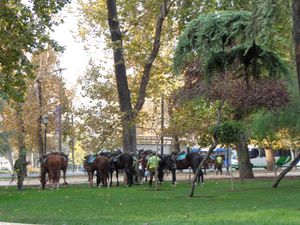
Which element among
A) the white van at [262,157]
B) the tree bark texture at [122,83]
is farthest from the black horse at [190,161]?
the white van at [262,157]

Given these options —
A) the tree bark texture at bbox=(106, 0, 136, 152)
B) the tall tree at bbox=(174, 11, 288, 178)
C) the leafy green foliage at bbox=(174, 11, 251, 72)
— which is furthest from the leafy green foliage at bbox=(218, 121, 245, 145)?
the tree bark texture at bbox=(106, 0, 136, 152)

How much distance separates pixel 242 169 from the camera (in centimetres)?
3697

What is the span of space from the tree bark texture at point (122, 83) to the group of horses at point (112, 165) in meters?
1.32

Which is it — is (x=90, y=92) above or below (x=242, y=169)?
above

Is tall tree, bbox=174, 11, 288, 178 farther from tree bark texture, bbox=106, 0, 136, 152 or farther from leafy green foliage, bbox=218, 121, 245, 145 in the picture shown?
tree bark texture, bbox=106, 0, 136, 152

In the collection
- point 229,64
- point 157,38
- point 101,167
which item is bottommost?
point 101,167

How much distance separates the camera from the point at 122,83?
108 feet

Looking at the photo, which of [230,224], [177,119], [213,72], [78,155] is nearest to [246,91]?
[213,72]

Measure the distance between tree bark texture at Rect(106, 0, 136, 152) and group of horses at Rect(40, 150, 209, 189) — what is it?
1324 millimetres

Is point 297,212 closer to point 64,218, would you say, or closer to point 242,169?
point 64,218

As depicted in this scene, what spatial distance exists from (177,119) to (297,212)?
21990 mm

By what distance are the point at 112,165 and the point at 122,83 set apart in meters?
4.85

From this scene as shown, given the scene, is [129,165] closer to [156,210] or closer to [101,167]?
[101,167]

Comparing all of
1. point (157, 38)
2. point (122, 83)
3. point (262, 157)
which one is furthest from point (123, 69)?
point (262, 157)
